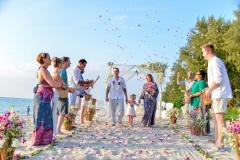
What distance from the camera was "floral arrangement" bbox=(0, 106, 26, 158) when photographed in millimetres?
4270

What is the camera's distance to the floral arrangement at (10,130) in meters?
4.27

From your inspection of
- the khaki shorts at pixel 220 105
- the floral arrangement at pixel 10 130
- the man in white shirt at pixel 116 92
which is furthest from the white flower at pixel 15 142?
the man in white shirt at pixel 116 92

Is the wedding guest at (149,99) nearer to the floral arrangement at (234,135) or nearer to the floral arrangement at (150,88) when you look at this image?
the floral arrangement at (150,88)

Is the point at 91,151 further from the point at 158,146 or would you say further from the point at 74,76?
the point at 74,76

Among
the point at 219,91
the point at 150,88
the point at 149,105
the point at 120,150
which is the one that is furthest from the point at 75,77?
the point at 219,91

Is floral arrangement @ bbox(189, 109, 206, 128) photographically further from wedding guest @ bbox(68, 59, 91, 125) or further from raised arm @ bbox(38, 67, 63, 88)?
raised arm @ bbox(38, 67, 63, 88)

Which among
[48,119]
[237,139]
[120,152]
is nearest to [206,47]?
[237,139]

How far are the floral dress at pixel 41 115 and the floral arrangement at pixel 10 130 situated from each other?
98 cm

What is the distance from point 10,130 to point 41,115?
1240 millimetres

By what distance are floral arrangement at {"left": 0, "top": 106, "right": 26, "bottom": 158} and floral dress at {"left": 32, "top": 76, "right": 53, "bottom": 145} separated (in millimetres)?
980

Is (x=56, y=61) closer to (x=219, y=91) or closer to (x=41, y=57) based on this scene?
(x=41, y=57)

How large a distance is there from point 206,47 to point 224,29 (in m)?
26.9

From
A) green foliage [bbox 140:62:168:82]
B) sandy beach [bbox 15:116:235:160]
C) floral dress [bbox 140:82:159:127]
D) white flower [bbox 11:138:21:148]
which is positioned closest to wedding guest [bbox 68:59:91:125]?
sandy beach [bbox 15:116:235:160]

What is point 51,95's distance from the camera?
5.73 meters
